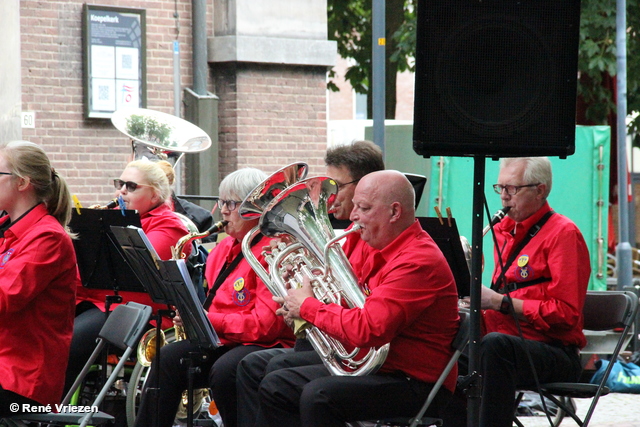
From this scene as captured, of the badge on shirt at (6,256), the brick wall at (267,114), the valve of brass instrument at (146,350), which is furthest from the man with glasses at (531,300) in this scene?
the brick wall at (267,114)

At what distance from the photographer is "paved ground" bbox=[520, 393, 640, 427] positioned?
6.56 meters

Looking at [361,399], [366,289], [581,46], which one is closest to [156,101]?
[581,46]

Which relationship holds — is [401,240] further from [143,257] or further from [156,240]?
[156,240]

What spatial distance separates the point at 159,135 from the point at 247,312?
3.22m

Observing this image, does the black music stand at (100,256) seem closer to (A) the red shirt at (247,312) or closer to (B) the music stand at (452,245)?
(A) the red shirt at (247,312)

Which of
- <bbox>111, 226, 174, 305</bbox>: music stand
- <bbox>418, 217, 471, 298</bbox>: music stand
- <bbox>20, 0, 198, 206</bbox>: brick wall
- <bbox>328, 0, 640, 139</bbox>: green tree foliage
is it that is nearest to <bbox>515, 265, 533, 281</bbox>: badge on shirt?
<bbox>418, 217, 471, 298</bbox>: music stand

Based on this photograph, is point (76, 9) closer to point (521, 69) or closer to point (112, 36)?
point (112, 36)

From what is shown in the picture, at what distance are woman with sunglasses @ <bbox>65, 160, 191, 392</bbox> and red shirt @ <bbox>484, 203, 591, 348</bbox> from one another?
204 cm

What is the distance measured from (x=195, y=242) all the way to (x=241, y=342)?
51.8 inches

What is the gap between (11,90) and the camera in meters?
10.3

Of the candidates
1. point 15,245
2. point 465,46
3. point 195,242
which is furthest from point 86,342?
point 465,46

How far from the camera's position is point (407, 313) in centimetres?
404

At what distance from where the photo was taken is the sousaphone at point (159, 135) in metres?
7.80

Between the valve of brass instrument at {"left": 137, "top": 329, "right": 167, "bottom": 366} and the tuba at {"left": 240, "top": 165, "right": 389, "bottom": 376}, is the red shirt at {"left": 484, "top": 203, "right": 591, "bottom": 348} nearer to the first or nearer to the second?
the tuba at {"left": 240, "top": 165, "right": 389, "bottom": 376}
